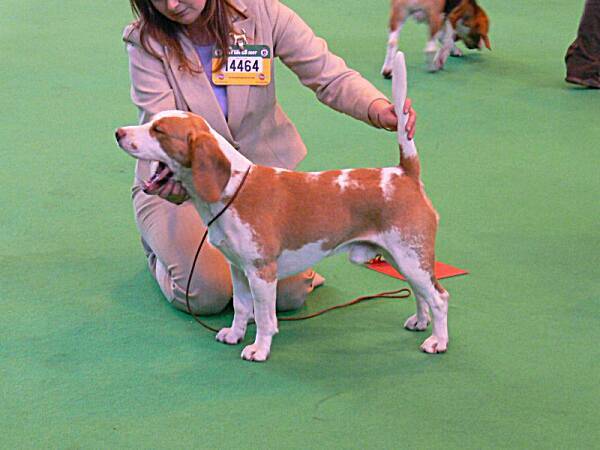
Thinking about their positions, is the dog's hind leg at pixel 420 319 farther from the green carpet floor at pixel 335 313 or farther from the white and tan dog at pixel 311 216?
the white and tan dog at pixel 311 216

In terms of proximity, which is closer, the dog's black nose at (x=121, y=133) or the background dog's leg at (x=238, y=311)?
the dog's black nose at (x=121, y=133)

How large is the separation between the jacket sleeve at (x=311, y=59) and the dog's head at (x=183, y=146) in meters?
0.65

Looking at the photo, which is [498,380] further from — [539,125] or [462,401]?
[539,125]

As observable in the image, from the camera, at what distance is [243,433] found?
2342 mm

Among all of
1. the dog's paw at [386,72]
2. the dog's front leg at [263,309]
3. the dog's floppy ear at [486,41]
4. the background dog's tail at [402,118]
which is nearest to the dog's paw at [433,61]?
the dog's paw at [386,72]

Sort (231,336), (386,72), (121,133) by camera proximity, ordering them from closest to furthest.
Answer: (121,133), (231,336), (386,72)

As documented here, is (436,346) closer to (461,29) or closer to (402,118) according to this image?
(402,118)

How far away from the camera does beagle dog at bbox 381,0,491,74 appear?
18.8ft

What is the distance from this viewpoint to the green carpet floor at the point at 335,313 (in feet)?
7.84

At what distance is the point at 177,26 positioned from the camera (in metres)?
2.92

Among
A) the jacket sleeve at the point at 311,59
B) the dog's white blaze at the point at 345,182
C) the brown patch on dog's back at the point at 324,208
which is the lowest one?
the brown patch on dog's back at the point at 324,208

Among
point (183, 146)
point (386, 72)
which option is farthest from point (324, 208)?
point (386, 72)

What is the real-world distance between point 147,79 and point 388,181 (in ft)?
2.85

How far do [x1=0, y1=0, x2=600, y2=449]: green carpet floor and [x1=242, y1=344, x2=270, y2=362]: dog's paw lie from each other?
4cm
